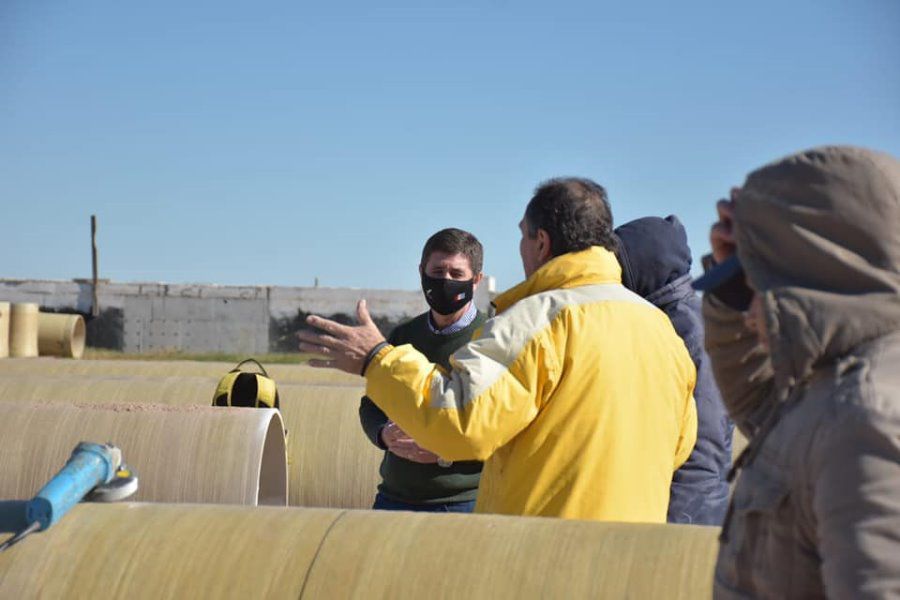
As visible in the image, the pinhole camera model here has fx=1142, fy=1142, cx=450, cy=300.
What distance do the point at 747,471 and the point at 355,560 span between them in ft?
3.31

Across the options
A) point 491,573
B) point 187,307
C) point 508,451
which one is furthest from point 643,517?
point 187,307

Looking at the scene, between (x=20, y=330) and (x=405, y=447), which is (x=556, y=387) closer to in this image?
(x=405, y=447)

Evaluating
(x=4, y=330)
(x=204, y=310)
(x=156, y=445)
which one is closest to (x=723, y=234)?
(x=156, y=445)

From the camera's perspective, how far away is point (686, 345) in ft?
10.5

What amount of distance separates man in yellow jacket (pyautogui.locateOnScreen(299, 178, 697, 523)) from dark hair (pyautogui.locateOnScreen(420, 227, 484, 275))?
43.5 inches

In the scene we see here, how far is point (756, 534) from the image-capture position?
1327 millimetres

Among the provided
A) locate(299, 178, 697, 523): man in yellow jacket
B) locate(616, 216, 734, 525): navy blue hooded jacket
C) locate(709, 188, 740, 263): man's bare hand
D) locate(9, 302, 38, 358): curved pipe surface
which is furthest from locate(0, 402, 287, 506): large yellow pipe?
locate(9, 302, 38, 358): curved pipe surface

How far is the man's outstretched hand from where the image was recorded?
244cm

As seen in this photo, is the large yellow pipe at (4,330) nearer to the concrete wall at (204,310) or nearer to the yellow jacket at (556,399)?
the concrete wall at (204,310)

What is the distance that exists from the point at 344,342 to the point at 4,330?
8.69m

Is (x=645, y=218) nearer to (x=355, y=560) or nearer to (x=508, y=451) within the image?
(x=508, y=451)

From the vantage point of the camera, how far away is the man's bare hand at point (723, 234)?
1.44m

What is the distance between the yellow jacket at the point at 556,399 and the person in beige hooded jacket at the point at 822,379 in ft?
3.22

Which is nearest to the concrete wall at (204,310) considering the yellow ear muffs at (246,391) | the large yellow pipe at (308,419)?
the large yellow pipe at (308,419)
